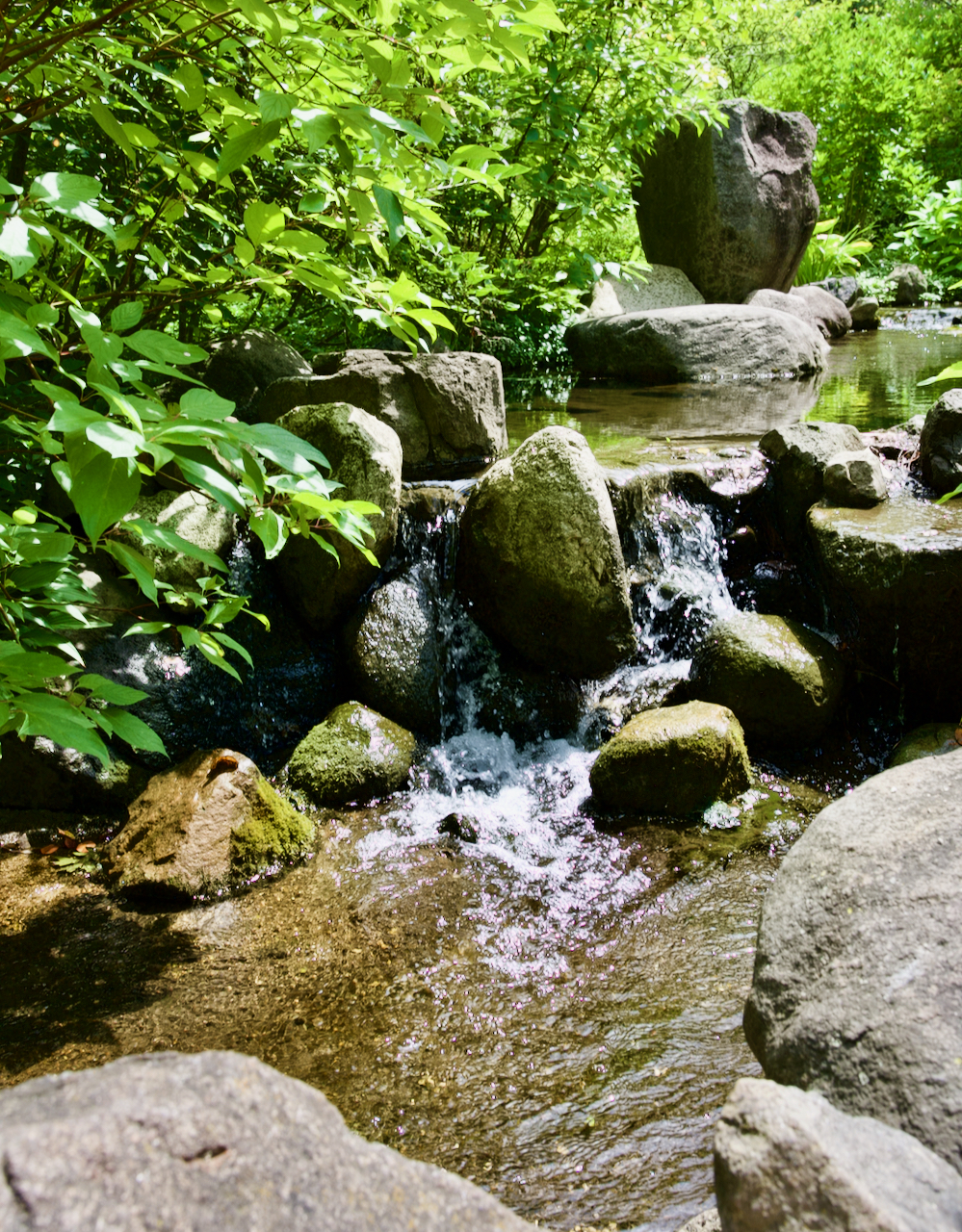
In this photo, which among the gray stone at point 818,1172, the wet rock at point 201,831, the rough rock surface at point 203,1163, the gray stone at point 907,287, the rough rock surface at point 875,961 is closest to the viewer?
the rough rock surface at point 203,1163

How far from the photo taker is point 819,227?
18531mm

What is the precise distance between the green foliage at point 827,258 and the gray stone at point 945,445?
36.9ft

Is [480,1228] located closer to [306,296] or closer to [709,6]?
[306,296]

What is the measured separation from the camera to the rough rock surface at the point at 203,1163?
0.91m

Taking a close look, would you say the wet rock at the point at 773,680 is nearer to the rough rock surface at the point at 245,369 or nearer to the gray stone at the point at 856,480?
the gray stone at the point at 856,480

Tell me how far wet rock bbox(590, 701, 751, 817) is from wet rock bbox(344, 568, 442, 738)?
42.9 inches

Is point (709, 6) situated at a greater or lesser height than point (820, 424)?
greater

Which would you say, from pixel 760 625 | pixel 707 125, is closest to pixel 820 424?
pixel 760 625

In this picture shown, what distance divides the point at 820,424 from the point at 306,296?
3.98 meters

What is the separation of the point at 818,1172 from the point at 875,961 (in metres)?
0.62

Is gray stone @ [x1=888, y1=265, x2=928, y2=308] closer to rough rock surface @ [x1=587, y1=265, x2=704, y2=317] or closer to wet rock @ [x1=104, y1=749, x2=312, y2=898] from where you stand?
rough rock surface @ [x1=587, y1=265, x2=704, y2=317]

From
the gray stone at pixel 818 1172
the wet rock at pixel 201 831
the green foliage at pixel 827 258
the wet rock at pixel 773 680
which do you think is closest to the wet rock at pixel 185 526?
the wet rock at pixel 201 831

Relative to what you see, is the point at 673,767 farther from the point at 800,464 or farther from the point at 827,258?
the point at 827,258

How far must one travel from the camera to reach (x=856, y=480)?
5.18 meters
